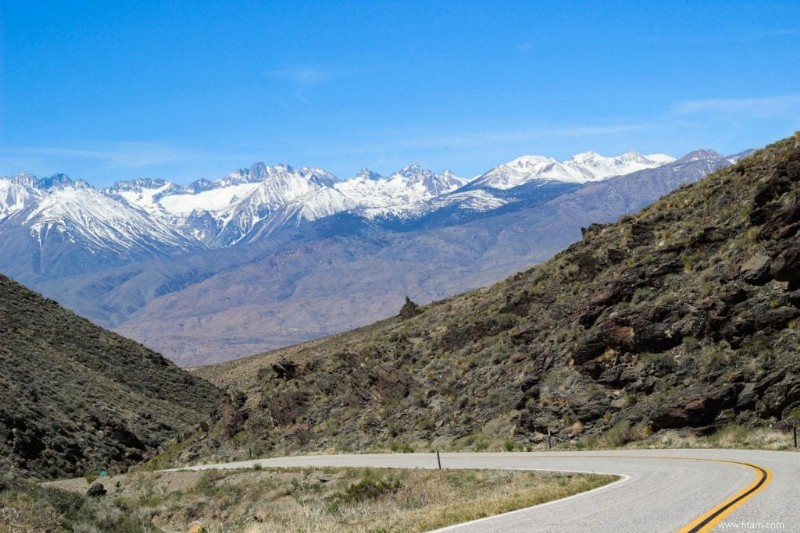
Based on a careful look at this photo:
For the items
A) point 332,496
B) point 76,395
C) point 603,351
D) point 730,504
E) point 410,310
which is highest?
point 410,310

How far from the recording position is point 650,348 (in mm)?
31328

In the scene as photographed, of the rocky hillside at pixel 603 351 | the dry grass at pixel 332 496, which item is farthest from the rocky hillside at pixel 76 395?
the dry grass at pixel 332 496

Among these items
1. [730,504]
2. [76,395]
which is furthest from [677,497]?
[76,395]

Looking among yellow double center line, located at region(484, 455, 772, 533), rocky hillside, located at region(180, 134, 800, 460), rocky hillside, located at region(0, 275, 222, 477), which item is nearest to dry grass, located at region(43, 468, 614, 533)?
yellow double center line, located at region(484, 455, 772, 533)

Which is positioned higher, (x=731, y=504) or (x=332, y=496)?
(x=731, y=504)

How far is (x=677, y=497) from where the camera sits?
15078mm

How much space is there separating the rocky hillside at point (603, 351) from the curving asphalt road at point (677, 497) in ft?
18.9

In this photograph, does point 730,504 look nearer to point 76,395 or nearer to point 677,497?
point 677,497

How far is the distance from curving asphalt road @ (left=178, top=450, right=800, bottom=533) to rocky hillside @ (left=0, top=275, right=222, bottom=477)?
29556mm

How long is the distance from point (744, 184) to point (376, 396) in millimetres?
21592

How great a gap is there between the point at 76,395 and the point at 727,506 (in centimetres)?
4868

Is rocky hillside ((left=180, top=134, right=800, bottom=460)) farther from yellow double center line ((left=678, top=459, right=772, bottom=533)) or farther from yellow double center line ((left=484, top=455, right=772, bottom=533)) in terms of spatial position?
yellow double center line ((left=678, top=459, right=772, bottom=533))

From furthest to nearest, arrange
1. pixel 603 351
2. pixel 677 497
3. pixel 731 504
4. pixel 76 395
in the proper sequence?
pixel 76 395, pixel 603 351, pixel 677 497, pixel 731 504

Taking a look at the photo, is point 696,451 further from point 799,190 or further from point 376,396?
point 376,396
